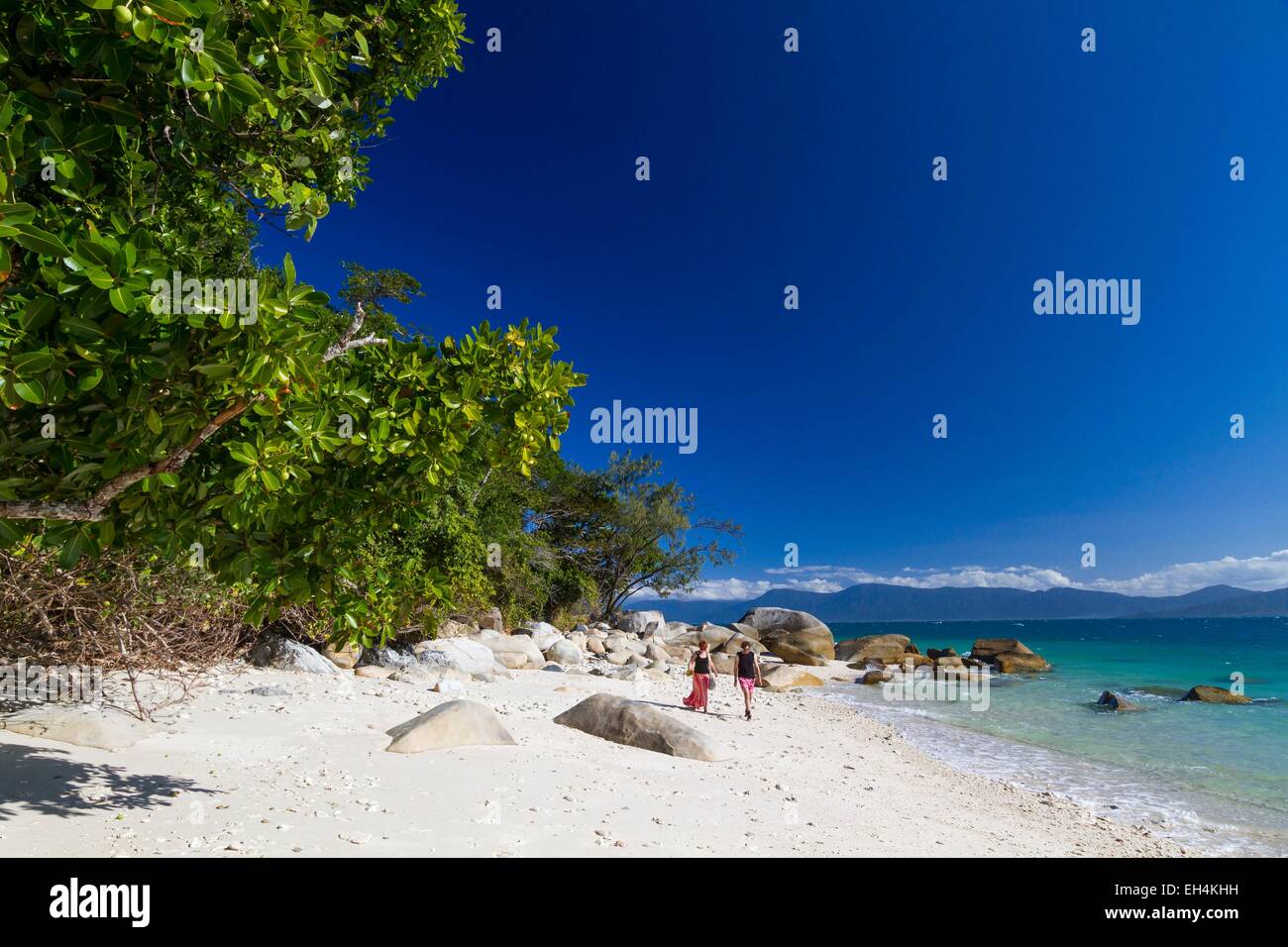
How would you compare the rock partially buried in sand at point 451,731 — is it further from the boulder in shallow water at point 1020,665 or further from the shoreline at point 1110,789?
the boulder in shallow water at point 1020,665

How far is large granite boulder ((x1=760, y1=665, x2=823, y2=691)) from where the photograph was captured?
2658 centimetres

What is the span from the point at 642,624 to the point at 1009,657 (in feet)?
74.1

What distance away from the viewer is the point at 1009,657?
40781mm

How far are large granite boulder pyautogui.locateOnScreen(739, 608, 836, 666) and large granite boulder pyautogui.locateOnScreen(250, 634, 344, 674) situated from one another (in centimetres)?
2857

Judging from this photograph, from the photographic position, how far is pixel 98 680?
346 inches

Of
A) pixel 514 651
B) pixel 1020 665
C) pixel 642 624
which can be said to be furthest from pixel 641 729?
pixel 1020 665

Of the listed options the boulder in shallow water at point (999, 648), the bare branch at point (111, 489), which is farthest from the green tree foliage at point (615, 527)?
the bare branch at point (111, 489)

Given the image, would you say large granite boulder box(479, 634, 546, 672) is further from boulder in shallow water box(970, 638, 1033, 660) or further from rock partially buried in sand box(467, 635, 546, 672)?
boulder in shallow water box(970, 638, 1033, 660)

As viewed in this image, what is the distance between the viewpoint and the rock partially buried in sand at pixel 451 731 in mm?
8297

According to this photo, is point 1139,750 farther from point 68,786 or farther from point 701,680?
point 68,786

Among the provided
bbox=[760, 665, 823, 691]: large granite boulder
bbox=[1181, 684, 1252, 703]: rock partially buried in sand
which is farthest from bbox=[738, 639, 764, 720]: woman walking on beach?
bbox=[1181, 684, 1252, 703]: rock partially buried in sand

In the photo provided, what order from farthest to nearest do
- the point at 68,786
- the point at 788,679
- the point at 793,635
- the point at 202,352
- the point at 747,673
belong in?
the point at 793,635
the point at 788,679
the point at 747,673
the point at 68,786
the point at 202,352

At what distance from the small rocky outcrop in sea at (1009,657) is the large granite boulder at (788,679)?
56.7 ft
